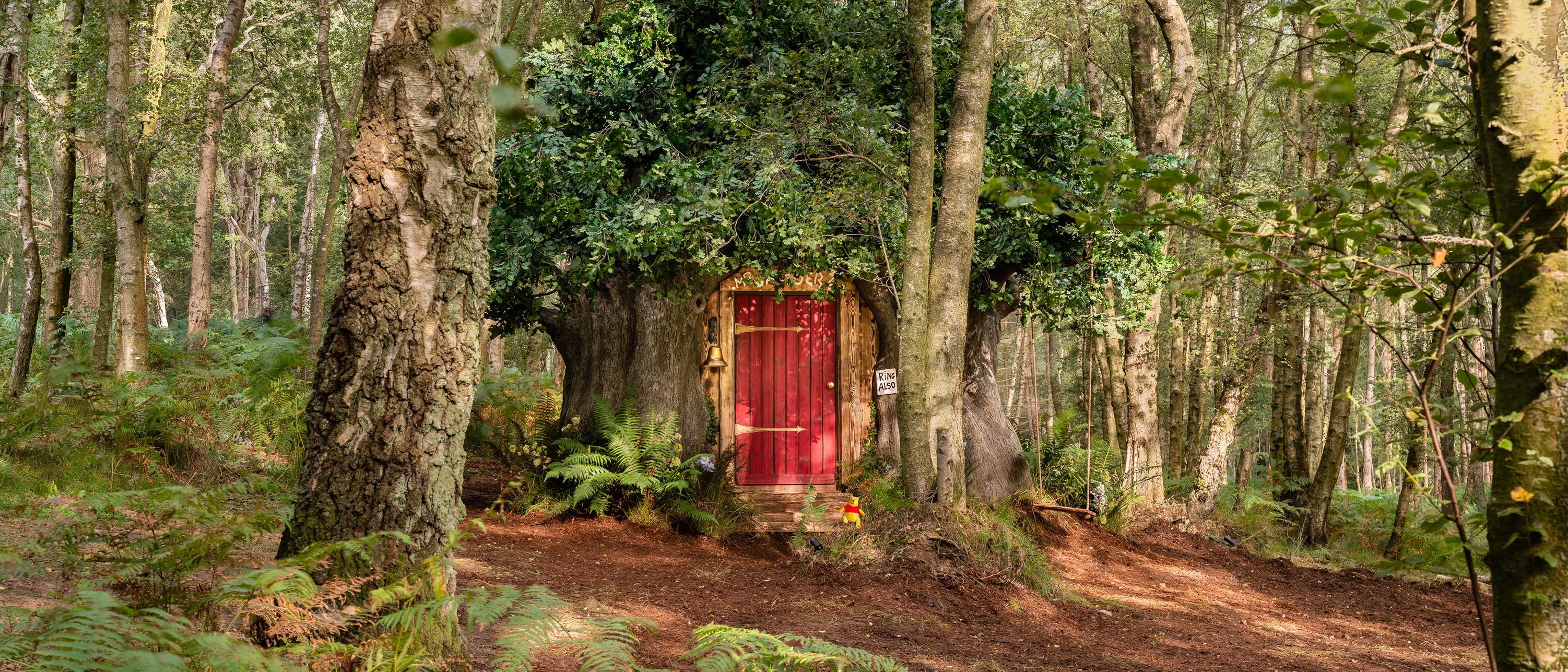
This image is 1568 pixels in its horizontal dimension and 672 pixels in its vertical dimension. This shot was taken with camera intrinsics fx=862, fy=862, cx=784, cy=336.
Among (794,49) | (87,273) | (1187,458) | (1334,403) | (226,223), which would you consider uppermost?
(226,223)

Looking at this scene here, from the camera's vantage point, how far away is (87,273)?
13.8 metres

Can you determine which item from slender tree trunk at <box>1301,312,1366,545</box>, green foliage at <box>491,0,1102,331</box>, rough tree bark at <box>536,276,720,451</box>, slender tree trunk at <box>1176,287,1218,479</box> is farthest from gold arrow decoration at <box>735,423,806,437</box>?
slender tree trunk at <box>1301,312,1366,545</box>

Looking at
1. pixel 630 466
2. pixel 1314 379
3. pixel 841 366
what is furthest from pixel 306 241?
pixel 1314 379

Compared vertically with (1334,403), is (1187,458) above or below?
below

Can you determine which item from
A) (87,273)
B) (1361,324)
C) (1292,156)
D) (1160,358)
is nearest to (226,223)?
(87,273)

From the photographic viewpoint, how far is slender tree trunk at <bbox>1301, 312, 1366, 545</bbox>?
950 cm

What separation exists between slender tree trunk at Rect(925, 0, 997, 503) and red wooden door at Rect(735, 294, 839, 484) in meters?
3.73

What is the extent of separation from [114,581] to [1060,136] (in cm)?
792

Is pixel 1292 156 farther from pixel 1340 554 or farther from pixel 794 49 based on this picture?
pixel 794 49

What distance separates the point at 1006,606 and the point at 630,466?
367cm

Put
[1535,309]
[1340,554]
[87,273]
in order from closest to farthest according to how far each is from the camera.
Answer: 1. [1535,309]
2. [1340,554]
3. [87,273]

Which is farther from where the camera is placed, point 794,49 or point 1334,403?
point 1334,403

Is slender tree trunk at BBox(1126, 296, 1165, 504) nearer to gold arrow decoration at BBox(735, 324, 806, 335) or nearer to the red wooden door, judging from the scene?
the red wooden door

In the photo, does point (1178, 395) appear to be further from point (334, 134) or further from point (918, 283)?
point (334, 134)
